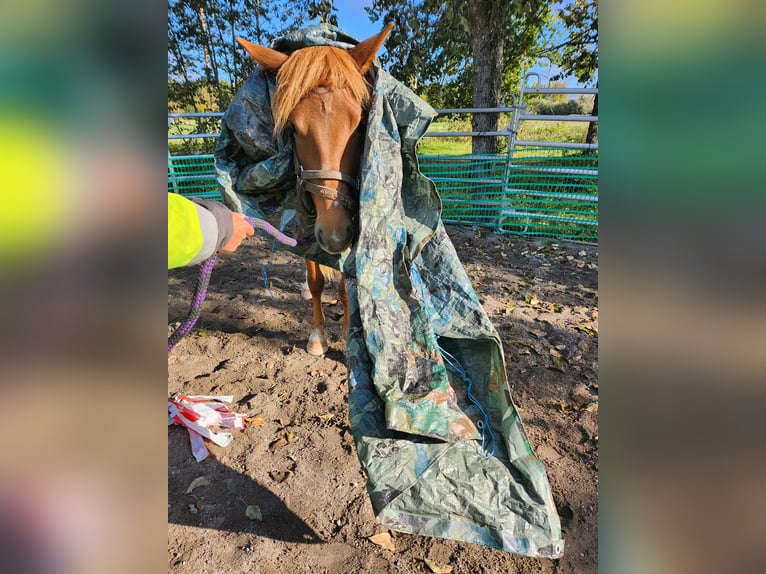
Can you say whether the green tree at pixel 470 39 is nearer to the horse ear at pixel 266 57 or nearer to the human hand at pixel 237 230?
the horse ear at pixel 266 57

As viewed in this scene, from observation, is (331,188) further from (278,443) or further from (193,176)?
(193,176)

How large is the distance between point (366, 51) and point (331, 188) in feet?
3.24

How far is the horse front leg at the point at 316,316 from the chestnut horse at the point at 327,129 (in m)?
1.41

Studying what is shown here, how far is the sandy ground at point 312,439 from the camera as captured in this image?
191cm

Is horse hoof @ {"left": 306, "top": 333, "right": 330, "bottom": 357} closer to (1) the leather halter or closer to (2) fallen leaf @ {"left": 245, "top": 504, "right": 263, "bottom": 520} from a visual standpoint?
(2) fallen leaf @ {"left": 245, "top": 504, "right": 263, "bottom": 520}

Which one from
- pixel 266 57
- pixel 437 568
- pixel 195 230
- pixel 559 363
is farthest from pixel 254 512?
pixel 266 57

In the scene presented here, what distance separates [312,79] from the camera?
2234 mm

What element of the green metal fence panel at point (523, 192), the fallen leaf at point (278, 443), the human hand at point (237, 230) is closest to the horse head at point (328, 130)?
the human hand at point (237, 230)

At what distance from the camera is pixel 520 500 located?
1.67m

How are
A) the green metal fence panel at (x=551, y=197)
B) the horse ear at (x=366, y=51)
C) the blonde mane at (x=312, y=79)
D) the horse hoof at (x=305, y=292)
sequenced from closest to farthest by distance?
the blonde mane at (x=312, y=79), the horse ear at (x=366, y=51), the horse hoof at (x=305, y=292), the green metal fence panel at (x=551, y=197)
